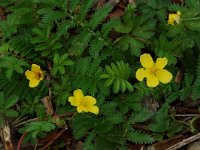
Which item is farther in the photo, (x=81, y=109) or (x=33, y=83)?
(x=33, y=83)

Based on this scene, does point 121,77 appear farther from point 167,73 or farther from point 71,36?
point 71,36

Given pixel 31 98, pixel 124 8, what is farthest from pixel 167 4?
pixel 31 98

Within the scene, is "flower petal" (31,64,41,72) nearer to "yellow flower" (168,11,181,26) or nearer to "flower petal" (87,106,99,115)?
"flower petal" (87,106,99,115)

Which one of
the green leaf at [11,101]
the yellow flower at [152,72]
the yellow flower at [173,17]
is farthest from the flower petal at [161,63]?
the green leaf at [11,101]

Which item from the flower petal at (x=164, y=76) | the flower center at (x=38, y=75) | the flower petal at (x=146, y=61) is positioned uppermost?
the flower petal at (x=146, y=61)

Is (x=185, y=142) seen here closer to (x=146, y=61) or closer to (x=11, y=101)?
(x=146, y=61)

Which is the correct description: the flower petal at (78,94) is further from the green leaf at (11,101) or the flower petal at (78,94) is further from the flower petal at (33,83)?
the green leaf at (11,101)

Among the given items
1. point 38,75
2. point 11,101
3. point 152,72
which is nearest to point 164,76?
point 152,72
